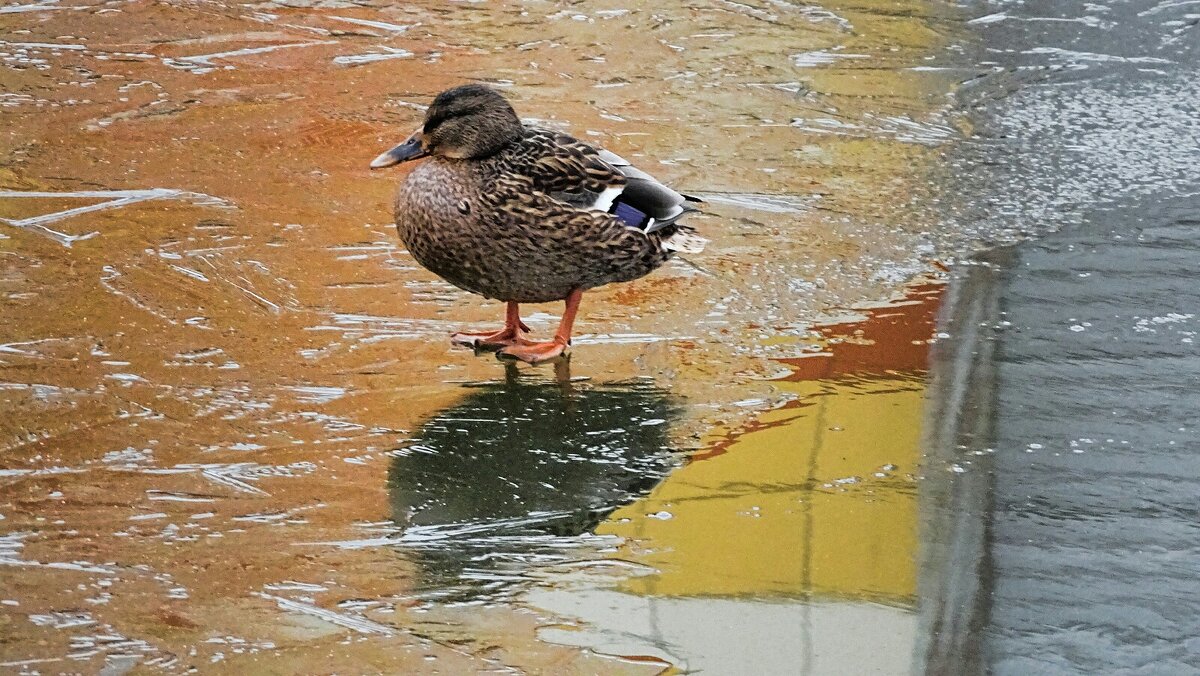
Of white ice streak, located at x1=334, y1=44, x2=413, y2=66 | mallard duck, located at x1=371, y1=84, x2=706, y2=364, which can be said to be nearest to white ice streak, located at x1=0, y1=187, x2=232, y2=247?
mallard duck, located at x1=371, y1=84, x2=706, y2=364

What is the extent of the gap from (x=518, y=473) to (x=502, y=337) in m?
0.88

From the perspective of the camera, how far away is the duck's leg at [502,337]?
466 cm

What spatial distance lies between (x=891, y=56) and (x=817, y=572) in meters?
5.47

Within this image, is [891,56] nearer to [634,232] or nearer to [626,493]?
A: [634,232]

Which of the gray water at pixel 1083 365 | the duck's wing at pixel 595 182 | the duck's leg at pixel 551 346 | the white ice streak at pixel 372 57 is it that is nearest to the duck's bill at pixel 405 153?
the duck's wing at pixel 595 182

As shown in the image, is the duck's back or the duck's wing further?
the duck's wing

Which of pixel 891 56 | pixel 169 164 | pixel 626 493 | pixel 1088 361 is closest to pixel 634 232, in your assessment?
pixel 626 493

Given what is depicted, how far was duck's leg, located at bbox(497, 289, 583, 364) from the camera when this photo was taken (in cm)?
459

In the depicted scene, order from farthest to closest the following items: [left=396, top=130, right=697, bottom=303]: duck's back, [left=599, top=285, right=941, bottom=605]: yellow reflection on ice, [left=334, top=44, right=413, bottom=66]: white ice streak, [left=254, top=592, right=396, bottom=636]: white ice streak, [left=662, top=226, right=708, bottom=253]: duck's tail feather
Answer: [left=334, top=44, right=413, bottom=66]: white ice streak
[left=662, top=226, right=708, bottom=253]: duck's tail feather
[left=396, top=130, right=697, bottom=303]: duck's back
[left=599, top=285, right=941, bottom=605]: yellow reflection on ice
[left=254, top=592, right=396, bottom=636]: white ice streak

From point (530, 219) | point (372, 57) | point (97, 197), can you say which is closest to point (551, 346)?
point (530, 219)

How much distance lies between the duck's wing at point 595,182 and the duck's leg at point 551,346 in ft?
0.98

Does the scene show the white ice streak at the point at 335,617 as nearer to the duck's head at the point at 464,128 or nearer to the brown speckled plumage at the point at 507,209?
the brown speckled plumage at the point at 507,209

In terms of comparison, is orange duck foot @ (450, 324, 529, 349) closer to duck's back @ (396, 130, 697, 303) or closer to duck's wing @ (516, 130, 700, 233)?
duck's back @ (396, 130, 697, 303)

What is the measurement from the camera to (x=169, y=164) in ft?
20.1
